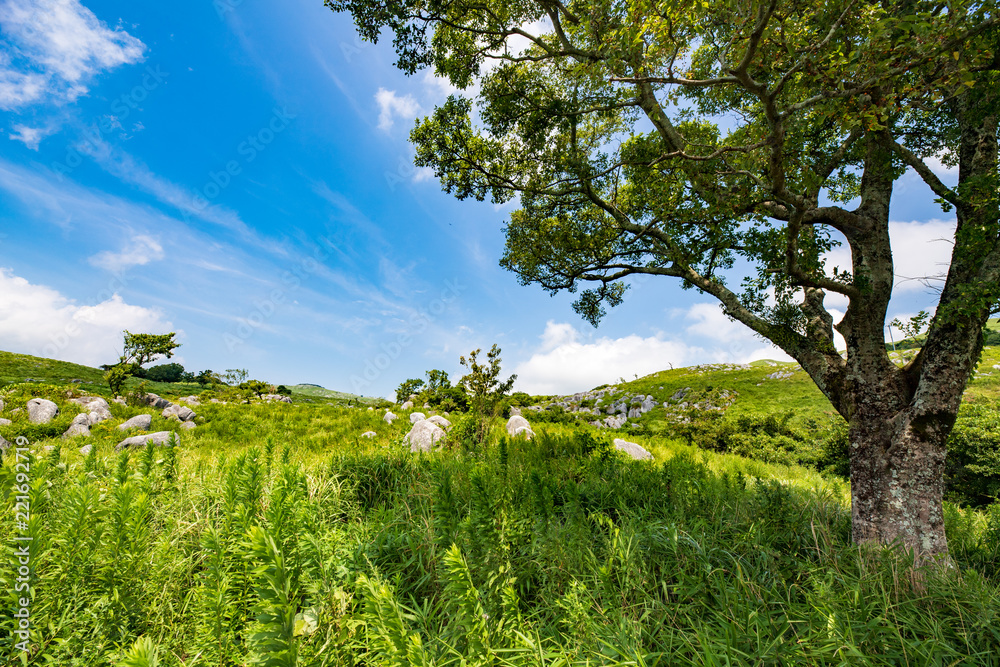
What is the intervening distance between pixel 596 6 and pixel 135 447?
10707mm

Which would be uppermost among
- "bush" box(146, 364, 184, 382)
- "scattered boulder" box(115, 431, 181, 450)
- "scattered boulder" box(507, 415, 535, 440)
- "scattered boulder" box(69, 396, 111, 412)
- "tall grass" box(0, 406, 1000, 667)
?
"bush" box(146, 364, 184, 382)

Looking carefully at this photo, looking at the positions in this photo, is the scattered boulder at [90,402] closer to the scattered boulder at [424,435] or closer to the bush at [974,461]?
the scattered boulder at [424,435]

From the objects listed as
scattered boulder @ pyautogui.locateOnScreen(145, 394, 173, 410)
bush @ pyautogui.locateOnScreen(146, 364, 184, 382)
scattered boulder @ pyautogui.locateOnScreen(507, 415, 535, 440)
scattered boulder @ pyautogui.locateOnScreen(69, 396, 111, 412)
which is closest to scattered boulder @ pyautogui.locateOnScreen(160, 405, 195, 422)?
scattered boulder @ pyautogui.locateOnScreen(145, 394, 173, 410)

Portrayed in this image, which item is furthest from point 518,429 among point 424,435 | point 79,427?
point 79,427

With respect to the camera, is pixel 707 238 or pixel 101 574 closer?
pixel 101 574

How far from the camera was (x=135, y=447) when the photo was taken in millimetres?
6645

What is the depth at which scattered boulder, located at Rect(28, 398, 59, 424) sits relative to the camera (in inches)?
314

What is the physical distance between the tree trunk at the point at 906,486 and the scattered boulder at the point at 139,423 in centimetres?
1289

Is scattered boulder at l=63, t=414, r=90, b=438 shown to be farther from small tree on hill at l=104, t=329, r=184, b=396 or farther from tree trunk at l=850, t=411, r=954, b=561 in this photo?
tree trunk at l=850, t=411, r=954, b=561

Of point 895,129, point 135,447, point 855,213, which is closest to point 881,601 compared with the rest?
point 855,213

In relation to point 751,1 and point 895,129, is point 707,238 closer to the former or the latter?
point 895,129

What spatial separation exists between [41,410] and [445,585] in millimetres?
11104

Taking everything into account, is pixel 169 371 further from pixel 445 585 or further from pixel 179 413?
pixel 445 585

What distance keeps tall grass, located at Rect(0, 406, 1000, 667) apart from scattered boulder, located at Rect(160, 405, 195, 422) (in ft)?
19.8
